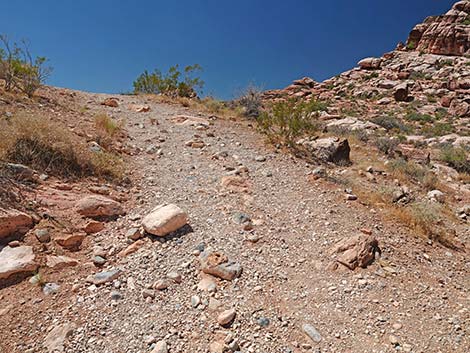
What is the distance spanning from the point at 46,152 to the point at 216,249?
2848mm

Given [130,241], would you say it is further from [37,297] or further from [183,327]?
[183,327]

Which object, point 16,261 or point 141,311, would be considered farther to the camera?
point 16,261

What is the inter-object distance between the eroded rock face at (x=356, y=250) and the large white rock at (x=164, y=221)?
185cm

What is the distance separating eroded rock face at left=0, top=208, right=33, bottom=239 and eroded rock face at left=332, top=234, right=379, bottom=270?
3.37m

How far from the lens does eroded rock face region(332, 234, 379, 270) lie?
3.14 metres

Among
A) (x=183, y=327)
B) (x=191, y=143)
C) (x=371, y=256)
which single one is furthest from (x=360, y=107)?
(x=183, y=327)

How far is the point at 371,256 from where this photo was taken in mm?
3236

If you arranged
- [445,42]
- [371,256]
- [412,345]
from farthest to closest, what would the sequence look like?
1. [445,42]
2. [371,256]
3. [412,345]

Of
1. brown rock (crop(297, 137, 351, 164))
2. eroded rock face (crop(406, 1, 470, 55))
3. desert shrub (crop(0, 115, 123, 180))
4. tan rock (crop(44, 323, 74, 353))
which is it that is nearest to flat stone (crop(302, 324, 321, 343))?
tan rock (crop(44, 323, 74, 353))

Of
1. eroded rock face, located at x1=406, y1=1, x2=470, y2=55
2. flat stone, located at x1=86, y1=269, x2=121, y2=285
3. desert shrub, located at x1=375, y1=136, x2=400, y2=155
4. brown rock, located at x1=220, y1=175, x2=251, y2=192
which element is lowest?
flat stone, located at x1=86, y1=269, x2=121, y2=285

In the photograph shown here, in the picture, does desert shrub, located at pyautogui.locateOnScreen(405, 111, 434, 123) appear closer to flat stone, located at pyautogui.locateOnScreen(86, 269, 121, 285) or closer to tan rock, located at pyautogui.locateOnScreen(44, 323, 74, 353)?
flat stone, located at pyautogui.locateOnScreen(86, 269, 121, 285)

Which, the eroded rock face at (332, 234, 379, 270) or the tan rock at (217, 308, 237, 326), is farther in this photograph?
the eroded rock face at (332, 234, 379, 270)

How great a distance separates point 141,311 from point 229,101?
1053 cm

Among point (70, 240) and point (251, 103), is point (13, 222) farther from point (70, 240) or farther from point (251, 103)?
point (251, 103)
